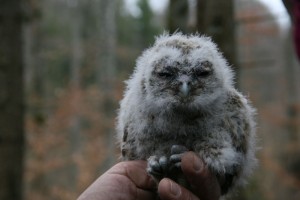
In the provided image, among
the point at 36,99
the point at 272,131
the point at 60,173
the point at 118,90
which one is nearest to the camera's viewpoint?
the point at 36,99

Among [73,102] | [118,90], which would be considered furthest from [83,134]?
[118,90]

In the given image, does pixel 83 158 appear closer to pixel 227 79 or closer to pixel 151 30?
pixel 151 30

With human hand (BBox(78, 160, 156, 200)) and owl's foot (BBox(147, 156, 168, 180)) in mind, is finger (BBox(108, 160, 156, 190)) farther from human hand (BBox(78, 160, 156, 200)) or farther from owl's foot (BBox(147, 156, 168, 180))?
owl's foot (BBox(147, 156, 168, 180))

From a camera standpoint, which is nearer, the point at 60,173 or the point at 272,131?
the point at 60,173

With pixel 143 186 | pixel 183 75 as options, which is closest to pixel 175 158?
pixel 183 75

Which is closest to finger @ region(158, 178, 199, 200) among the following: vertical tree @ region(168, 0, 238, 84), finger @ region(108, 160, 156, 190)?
finger @ region(108, 160, 156, 190)
